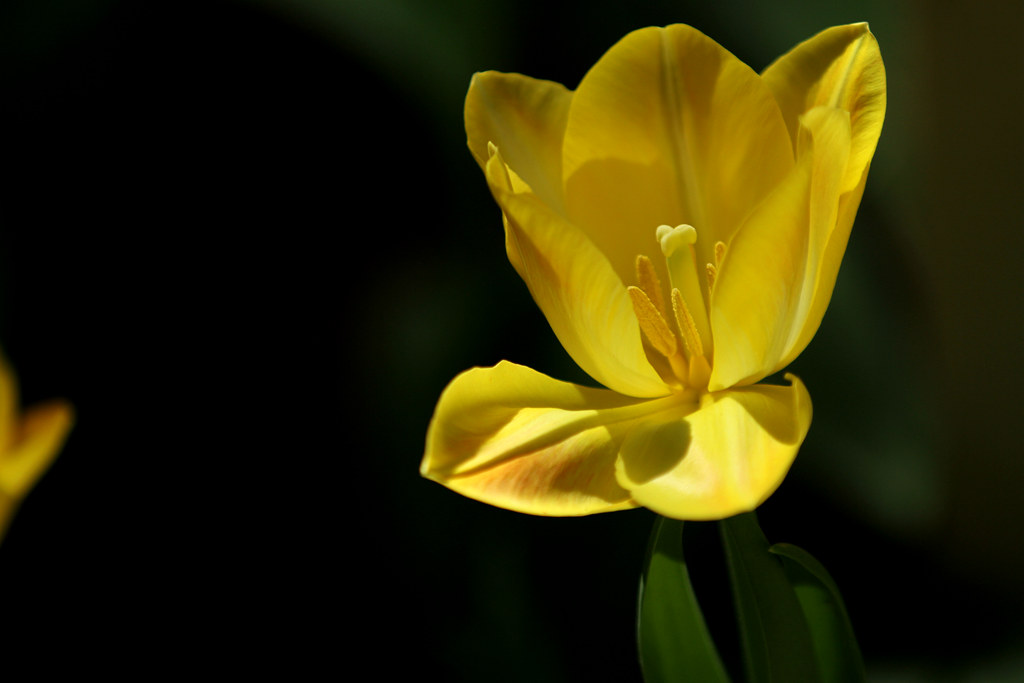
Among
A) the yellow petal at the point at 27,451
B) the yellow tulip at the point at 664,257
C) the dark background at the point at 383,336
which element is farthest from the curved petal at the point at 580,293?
the dark background at the point at 383,336

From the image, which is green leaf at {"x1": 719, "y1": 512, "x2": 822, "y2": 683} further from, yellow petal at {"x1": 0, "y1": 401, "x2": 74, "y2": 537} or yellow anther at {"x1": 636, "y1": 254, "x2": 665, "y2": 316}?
yellow petal at {"x1": 0, "y1": 401, "x2": 74, "y2": 537}

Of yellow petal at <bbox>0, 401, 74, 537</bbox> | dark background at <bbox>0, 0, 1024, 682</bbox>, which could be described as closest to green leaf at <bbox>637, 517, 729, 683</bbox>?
yellow petal at <bbox>0, 401, 74, 537</bbox>

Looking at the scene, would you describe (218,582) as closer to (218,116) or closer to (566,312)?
(218,116)

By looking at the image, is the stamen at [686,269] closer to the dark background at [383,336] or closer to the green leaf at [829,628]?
the green leaf at [829,628]

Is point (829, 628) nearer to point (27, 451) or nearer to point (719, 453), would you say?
point (719, 453)

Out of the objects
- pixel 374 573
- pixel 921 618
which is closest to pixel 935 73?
pixel 921 618

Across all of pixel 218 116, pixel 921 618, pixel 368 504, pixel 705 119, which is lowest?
pixel 921 618
